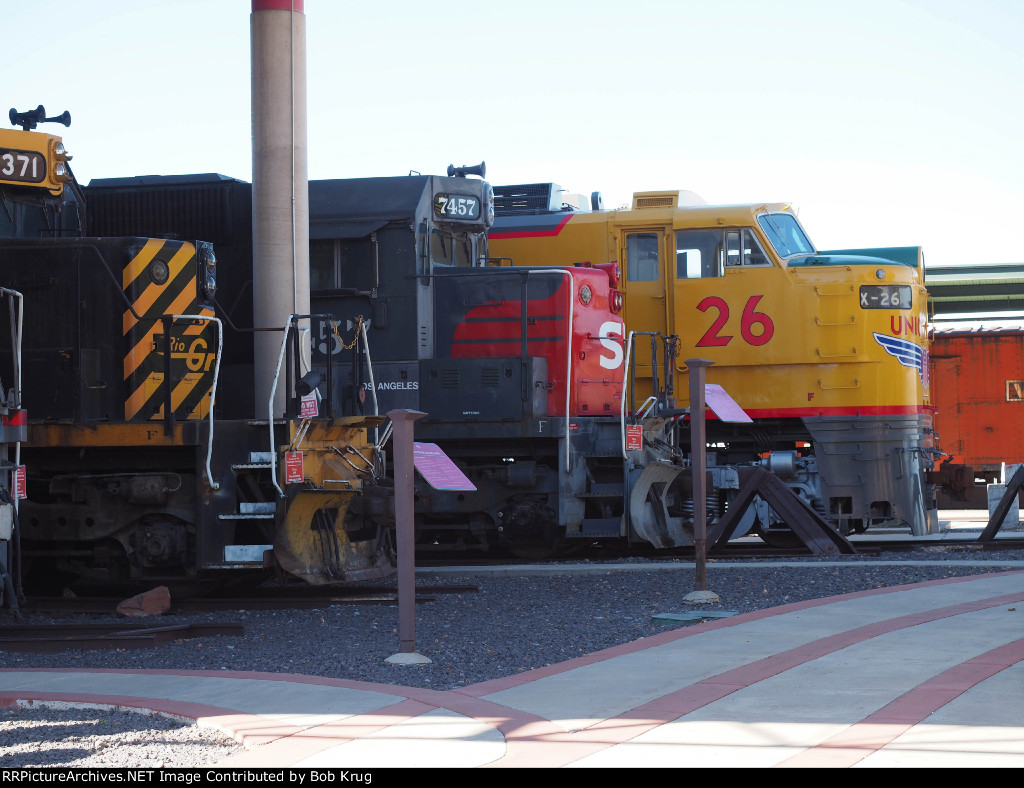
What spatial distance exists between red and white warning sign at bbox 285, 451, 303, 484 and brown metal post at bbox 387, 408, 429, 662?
1576 mm

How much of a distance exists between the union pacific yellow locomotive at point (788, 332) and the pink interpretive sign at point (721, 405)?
2.53 meters

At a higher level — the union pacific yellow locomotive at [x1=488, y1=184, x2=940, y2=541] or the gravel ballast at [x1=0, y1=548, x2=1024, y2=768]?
the union pacific yellow locomotive at [x1=488, y1=184, x2=940, y2=541]

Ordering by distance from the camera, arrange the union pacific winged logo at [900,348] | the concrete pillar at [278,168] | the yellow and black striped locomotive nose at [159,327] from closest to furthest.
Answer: the yellow and black striped locomotive nose at [159,327] < the concrete pillar at [278,168] < the union pacific winged logo at [900,348]

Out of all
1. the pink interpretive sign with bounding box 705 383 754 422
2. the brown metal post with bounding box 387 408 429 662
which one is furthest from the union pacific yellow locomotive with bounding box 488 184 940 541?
the brown metal post with bounding box 387 408 429 662

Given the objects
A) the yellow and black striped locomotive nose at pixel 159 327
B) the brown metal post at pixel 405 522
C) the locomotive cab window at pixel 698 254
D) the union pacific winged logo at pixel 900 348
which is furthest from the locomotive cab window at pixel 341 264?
the union pacific winged logo at pixel 900 348

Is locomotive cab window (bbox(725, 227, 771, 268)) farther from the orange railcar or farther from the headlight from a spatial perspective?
the orange railcar

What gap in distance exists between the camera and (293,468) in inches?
323

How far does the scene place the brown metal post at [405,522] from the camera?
257 inches

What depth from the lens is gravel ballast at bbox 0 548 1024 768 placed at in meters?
4.73

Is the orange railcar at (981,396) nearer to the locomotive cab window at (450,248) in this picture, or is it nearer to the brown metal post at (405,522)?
the locomotive cab window at (450,248)

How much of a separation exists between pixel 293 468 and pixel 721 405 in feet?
11.6

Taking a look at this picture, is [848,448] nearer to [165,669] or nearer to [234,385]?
[234,385]

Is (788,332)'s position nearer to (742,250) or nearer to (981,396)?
(742,250)

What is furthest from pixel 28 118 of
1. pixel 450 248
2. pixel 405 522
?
pixel 405 522
